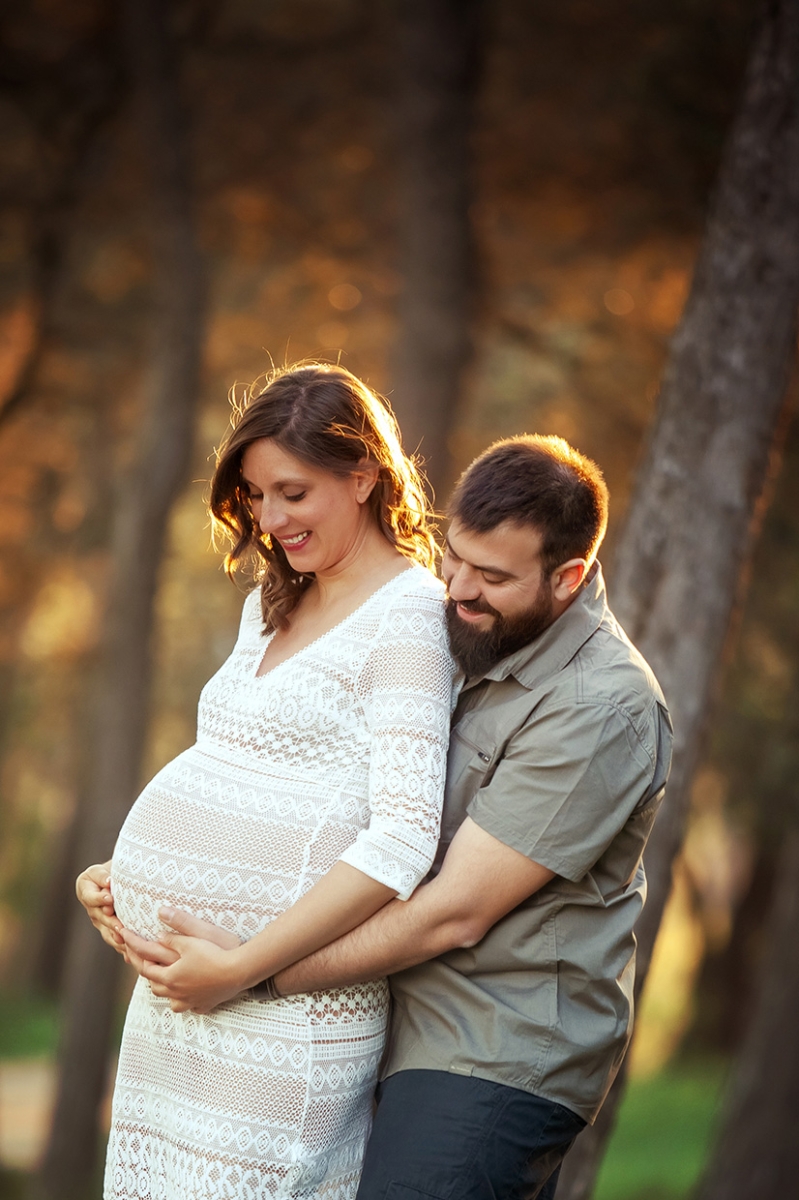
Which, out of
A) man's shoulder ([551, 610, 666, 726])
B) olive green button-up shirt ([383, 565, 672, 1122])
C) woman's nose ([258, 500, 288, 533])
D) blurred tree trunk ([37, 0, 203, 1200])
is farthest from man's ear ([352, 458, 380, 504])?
blurred tree trunk ([37, 0, 203, 1200])

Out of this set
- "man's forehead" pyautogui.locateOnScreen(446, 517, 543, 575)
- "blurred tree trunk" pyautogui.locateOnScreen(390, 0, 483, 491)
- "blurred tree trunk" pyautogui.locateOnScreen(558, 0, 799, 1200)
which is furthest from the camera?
"blurred tree trunk" pyautogui.locateOnScreen(390, 0, 483, 491)

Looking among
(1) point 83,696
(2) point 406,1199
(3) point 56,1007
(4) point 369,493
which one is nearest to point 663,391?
(4) point 369,493

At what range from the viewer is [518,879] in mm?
2424

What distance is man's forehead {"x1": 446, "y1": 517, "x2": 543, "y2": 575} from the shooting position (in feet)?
8.24

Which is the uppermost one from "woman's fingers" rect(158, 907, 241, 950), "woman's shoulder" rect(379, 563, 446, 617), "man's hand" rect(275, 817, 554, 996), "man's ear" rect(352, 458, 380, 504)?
"man's ear" rect(352, 458, 380, 504)

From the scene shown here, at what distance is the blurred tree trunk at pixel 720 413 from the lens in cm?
368

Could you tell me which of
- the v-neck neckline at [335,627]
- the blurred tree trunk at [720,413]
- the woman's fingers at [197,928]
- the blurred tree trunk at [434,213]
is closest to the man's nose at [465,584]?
the v-neck neckline at [335,627]

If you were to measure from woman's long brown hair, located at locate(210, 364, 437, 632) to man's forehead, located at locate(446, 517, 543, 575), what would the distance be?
37 centimetres

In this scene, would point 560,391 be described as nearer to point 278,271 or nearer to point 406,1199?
point 278,271

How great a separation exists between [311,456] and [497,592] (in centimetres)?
50

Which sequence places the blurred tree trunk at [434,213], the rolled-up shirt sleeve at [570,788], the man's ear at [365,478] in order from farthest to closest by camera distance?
1. the blurred tree trunk at [434,213]
2. the man's ear at [365,478]
3. the rolled-up shirt sleeve at [570,788]

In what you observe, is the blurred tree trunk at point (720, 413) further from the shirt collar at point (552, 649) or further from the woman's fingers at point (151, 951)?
the woman's fingers at point (151, 951)

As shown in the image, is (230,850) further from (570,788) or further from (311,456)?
(311,456)

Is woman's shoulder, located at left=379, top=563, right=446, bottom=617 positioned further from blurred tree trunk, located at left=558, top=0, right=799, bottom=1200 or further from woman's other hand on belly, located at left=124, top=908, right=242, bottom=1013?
blurred tree trunk, located at left=558, top=0, right=799, bottom=1200
